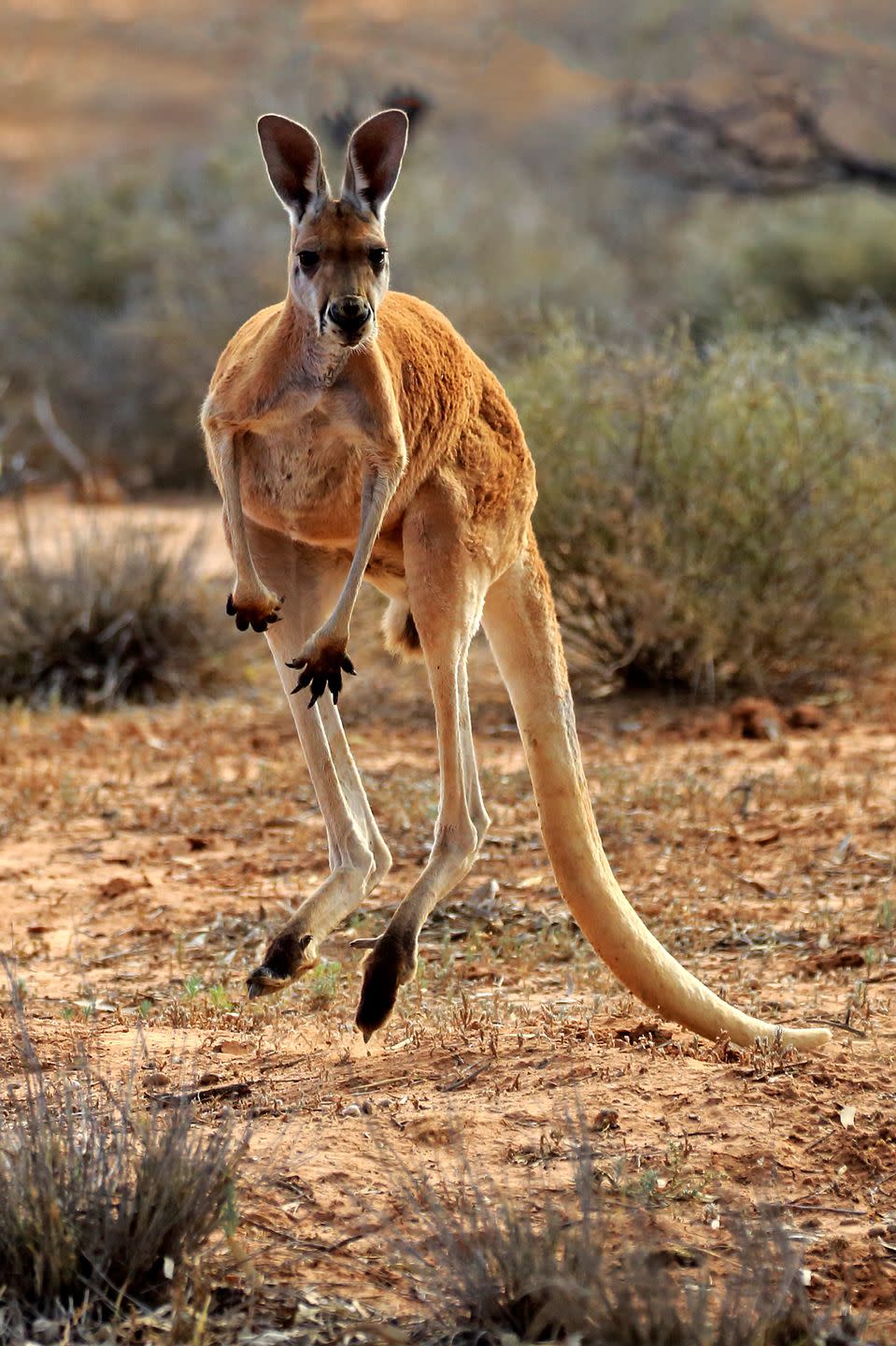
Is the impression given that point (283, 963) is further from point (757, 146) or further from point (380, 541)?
point (757, 146)

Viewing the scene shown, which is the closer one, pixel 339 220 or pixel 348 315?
pixel 348 315

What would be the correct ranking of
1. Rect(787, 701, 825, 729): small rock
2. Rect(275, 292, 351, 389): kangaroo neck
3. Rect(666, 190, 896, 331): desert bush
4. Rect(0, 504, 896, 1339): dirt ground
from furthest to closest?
Rect(666, 190, 896, 331): desert bush < Rect(787, 701, 825, 729): small rock < Rect(275, 292, 351, 389): kangaroo neck < Rect(0, 504, 896, 1339): dirt ground

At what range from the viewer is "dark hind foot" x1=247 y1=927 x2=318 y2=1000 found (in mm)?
3895

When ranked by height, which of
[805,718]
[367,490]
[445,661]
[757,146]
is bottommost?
[805,718]

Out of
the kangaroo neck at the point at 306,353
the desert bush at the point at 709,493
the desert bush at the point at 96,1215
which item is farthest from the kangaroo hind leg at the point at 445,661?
the desert bush at the point at 709,493

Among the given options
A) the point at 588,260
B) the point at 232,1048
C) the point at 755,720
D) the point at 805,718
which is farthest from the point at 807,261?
the point at 232,1048

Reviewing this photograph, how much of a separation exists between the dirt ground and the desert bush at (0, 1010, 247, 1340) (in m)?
0.18

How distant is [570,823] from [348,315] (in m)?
1.57

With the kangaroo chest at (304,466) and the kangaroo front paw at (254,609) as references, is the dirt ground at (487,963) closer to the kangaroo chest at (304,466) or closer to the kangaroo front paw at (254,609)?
the kangaroo front paw at (254,609)

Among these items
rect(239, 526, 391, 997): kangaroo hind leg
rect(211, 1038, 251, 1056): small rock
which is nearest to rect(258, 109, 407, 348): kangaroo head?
rect(239, 526, 391, 997): kangaroo hind leg

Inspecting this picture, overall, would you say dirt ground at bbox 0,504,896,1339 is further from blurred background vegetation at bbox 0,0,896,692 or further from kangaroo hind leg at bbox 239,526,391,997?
blurred background vegetation at bbox 0,0,896,692

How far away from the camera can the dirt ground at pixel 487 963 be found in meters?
3.53

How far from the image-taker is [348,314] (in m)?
3.60

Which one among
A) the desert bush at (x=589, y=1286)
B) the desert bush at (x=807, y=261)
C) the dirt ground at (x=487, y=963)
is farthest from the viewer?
the desert bush at (x=807, y=261)
